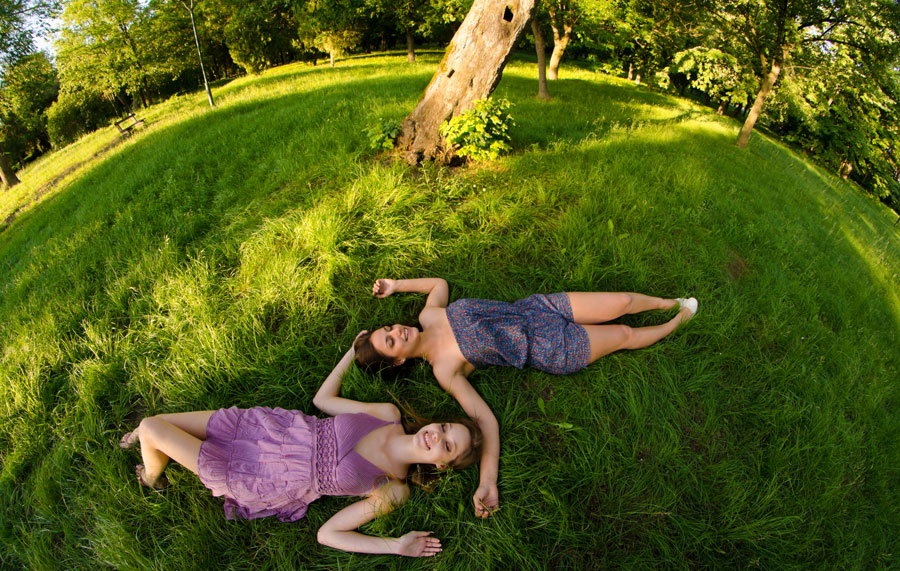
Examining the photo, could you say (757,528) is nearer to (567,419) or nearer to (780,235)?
(567,419)

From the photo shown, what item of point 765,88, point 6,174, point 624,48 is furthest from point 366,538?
point 624,48

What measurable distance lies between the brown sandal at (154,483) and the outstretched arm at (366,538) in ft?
3.28

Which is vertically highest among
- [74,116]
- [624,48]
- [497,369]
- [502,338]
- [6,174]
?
[624,48]

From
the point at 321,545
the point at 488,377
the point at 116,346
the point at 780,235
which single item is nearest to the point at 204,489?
the point at 321,545

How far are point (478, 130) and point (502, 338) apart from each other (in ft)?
8.86

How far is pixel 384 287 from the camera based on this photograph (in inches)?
120

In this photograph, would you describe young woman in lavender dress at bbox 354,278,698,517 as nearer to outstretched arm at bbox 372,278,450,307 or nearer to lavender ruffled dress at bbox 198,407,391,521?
outstretched arm at bbox 372,278,450,307

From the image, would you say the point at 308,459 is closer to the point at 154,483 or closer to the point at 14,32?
the point at 154,483

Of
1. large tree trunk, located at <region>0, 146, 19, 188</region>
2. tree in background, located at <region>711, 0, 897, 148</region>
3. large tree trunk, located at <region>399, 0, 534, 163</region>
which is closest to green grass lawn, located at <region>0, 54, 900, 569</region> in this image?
large tree trunk, located at <region>399, 0, 534, 163</region>

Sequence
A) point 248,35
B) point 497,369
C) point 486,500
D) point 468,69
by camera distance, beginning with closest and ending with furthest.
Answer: point 486,500 → point 497,369 → point 468,69 → point 248,35

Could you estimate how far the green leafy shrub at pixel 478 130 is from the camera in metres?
4.27

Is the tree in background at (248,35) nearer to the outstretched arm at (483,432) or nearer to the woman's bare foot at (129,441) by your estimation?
→ the woman's bare foot at (129,441)

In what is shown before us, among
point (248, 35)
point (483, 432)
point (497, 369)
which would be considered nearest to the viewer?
point (483, 432)

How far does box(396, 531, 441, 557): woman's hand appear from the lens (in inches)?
77.5
